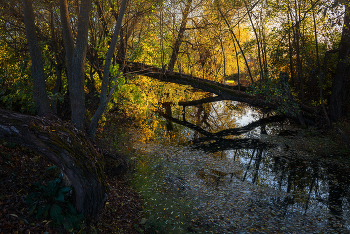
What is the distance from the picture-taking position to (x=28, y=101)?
7680 millimetres

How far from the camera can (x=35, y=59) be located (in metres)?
6.30

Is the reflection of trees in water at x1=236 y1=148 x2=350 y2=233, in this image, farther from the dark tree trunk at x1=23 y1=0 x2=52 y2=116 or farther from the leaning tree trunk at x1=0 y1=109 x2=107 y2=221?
the dark tree trunk at x1=23 y1=0 x2=52 y2=116

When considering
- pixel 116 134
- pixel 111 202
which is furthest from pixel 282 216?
pixel 116 134

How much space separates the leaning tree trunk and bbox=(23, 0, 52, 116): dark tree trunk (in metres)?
2.01

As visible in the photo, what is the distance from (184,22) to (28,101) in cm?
1140

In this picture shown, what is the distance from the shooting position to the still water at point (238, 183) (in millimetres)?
5543

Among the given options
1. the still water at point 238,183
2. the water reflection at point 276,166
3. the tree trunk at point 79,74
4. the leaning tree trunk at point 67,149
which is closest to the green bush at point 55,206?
the leaning tree trunk at point 67,149

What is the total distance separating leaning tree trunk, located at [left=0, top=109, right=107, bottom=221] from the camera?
12.9 ft

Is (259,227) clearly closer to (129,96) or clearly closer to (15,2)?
(129,96)

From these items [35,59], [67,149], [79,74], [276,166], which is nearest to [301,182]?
[276,166]

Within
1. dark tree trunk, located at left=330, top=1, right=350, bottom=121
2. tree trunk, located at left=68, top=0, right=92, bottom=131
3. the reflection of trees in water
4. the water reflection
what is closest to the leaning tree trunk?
tree trunk, located at left=68, top=0, right=92, bottom=131

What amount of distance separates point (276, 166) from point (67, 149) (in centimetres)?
762

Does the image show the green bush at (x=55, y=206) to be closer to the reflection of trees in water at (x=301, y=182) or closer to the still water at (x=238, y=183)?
the still water at (x=238, y=183)

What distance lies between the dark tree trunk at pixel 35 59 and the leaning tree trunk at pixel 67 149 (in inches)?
79.0
